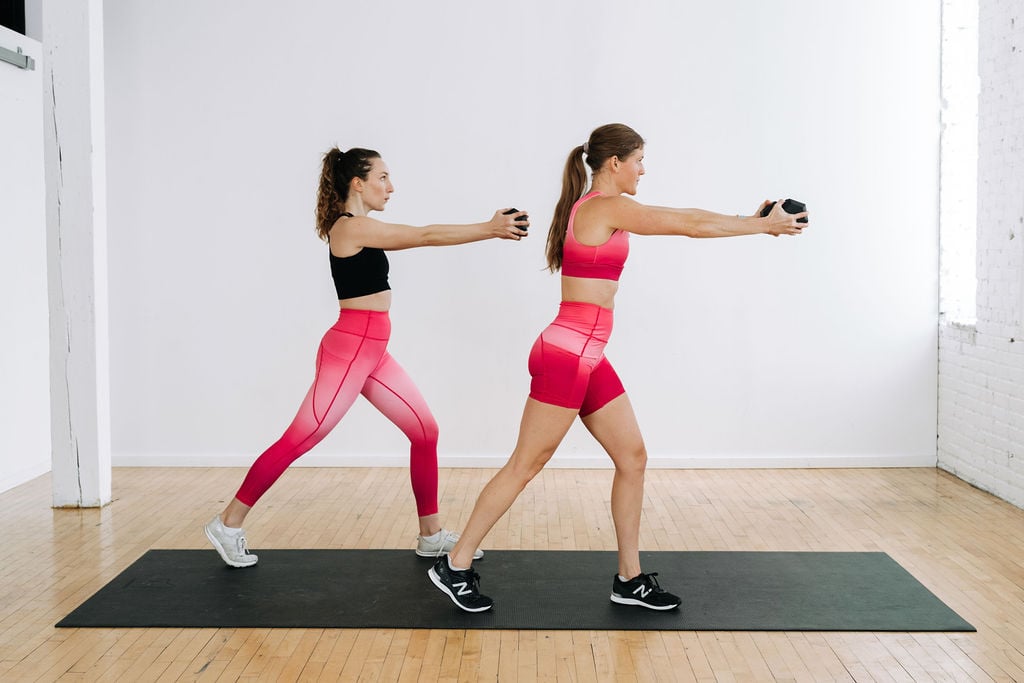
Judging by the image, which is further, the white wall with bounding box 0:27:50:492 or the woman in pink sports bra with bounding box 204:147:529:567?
the white wall with bounding box 0:27:50:492

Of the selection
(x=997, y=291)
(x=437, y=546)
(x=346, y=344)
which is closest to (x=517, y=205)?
(x=346, y=344)

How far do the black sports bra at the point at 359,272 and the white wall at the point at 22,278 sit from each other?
90.4 inches

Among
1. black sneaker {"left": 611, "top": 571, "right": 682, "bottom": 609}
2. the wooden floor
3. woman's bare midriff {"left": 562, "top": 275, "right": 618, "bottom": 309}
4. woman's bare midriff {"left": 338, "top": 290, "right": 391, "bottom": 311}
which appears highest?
woman's bare midriff {"left": 562, "top": 275, "right": 618, "bottom": 309}

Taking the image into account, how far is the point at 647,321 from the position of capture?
18.9 ft

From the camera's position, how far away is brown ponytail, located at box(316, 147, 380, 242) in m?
3.78

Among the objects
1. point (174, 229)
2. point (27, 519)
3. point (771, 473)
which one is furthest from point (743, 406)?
point (27, 519)

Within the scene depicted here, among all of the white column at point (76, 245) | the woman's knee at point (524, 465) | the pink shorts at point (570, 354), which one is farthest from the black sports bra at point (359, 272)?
the white column at point (76, 245)

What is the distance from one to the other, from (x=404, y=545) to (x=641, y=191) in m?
2.51

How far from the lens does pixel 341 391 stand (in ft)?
12.4

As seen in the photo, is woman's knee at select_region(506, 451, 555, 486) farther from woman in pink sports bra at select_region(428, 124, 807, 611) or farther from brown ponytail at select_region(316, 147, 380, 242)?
brown ponytail at select_region(316, 147, 380, 242)

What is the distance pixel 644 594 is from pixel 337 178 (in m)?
1.80

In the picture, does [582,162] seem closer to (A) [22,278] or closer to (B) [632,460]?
(B) [632,460]

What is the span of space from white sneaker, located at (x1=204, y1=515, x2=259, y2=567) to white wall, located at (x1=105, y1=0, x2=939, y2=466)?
1.98m

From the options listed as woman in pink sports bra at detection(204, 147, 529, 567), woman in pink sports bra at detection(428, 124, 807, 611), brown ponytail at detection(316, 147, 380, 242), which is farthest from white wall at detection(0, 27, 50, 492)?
woman in pink sports bra at detection(428, 124, 807, 611)
